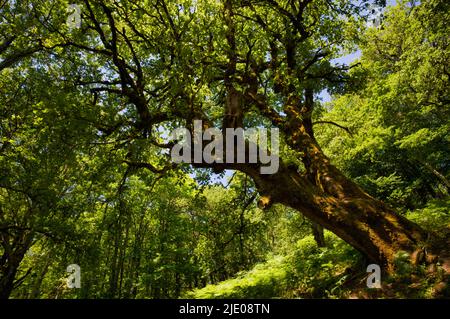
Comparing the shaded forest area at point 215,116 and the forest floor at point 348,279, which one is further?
the shaded forest area at point 215,116

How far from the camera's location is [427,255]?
628cm

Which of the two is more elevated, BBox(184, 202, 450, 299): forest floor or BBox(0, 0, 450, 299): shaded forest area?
BBox(0, 0, 450, 299): shaded forest area

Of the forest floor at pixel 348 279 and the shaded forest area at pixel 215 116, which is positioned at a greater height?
the shaded forest area at pixel 215 116

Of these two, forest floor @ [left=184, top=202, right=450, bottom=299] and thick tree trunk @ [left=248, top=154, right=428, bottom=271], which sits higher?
thick tree trunk @ [left=248, top=154, right=428, bottom=271]

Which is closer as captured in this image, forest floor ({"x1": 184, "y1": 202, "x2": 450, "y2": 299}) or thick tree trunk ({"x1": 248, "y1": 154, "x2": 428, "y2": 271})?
forest floor ({"x1": 184, "y1": 202, "x2": 450, "y2": 299})

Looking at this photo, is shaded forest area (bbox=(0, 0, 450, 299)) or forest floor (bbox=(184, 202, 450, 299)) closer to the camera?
forest floor (bbox=(184, 202, 450, 299))

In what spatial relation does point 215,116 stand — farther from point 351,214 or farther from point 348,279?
point 348,279

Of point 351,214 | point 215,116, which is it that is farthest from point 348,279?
point 215,116

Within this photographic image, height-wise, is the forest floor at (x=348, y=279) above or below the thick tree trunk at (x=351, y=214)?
below
